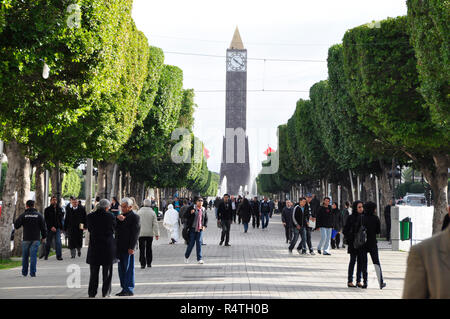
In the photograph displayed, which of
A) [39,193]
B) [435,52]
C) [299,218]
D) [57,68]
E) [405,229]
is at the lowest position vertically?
[405,229]

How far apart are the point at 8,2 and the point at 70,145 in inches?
429

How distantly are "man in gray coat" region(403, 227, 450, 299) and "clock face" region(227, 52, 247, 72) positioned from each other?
12350cm

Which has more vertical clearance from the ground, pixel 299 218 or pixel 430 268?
pixel 430 268

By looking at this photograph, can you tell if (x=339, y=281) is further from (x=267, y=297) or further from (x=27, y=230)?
(x=27, y=230)

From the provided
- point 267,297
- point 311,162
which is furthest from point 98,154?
point 311,162

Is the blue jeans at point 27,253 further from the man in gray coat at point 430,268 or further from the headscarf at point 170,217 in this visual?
the man in gray coat at point 430,268

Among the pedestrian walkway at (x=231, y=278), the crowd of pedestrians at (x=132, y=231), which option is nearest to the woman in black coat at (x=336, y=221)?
the crowd of pedestrians at (x=132, y=231)

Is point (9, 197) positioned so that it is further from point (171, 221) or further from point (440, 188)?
point (440, 188)

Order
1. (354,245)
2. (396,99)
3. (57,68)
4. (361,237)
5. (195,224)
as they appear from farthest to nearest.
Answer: (396,99), (195,224), (57,68), (354,245), (361,237)

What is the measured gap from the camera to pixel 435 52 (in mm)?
20906

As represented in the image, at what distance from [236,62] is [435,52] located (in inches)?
4212

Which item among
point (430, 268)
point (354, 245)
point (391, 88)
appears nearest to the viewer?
point (430, 268)

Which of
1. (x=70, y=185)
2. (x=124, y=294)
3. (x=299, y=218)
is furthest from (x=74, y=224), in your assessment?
(x=70, y=185)

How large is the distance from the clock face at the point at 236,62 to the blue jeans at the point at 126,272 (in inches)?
4518
